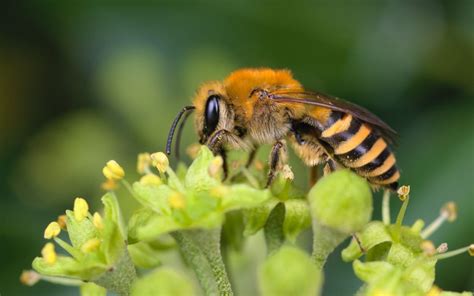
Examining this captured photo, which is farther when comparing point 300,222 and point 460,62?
point 460,62

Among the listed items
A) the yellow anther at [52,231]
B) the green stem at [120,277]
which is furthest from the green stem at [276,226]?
the yellow anther at [52,231]

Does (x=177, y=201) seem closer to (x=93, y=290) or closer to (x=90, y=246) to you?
(x=90, y=246)

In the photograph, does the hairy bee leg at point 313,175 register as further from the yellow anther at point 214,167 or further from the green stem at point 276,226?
the yellow anther at point 214,167

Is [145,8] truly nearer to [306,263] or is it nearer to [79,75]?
[79,75]

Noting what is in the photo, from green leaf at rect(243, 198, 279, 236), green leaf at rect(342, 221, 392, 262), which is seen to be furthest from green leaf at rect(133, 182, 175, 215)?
green leaf at rect(342, 221, 392, 262)

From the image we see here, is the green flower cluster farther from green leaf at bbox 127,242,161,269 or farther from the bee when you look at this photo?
the bee

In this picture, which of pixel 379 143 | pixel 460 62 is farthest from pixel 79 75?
pixel 379 143

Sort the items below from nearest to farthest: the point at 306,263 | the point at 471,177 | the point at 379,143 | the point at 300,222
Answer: the point at 306,263
the point at 300,222
the point at 379,143
the point at 471,177
